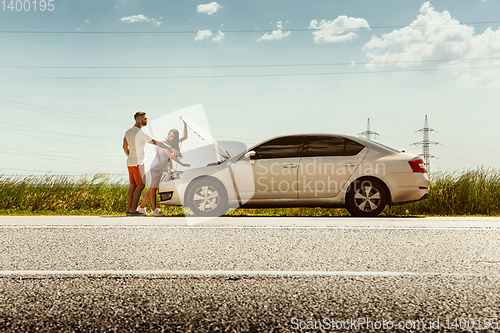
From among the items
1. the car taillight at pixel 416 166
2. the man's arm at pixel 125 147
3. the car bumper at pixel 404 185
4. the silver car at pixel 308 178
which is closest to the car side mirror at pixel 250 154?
the silver car at pixel 308 178

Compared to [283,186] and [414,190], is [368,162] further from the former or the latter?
[283,186]

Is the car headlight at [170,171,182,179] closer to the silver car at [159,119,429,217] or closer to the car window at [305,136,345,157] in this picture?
the silver car at [159,119,429,217]

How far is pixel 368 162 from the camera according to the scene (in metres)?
9.30

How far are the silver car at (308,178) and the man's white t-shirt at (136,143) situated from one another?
856 mm

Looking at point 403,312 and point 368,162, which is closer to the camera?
point 403,312

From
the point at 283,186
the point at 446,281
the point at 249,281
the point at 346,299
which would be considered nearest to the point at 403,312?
the point at 346,299

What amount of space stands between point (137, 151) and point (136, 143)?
0.58 ft

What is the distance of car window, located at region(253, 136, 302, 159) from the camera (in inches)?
376

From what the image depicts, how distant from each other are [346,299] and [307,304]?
310 mm

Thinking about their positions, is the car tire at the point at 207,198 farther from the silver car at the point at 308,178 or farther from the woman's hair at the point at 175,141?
the woman's hair at the point at 175,141

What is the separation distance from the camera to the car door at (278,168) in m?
9.36

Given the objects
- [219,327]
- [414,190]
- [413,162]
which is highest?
[413,162]

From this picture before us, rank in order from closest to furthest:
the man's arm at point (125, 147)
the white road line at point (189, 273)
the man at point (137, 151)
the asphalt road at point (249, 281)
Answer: the asphalt road at point (249, 281)
the white road line at point (189, 273)
the man at point (137, 151)
the man's arm at point (125, 147)

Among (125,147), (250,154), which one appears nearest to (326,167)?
(250,154)
